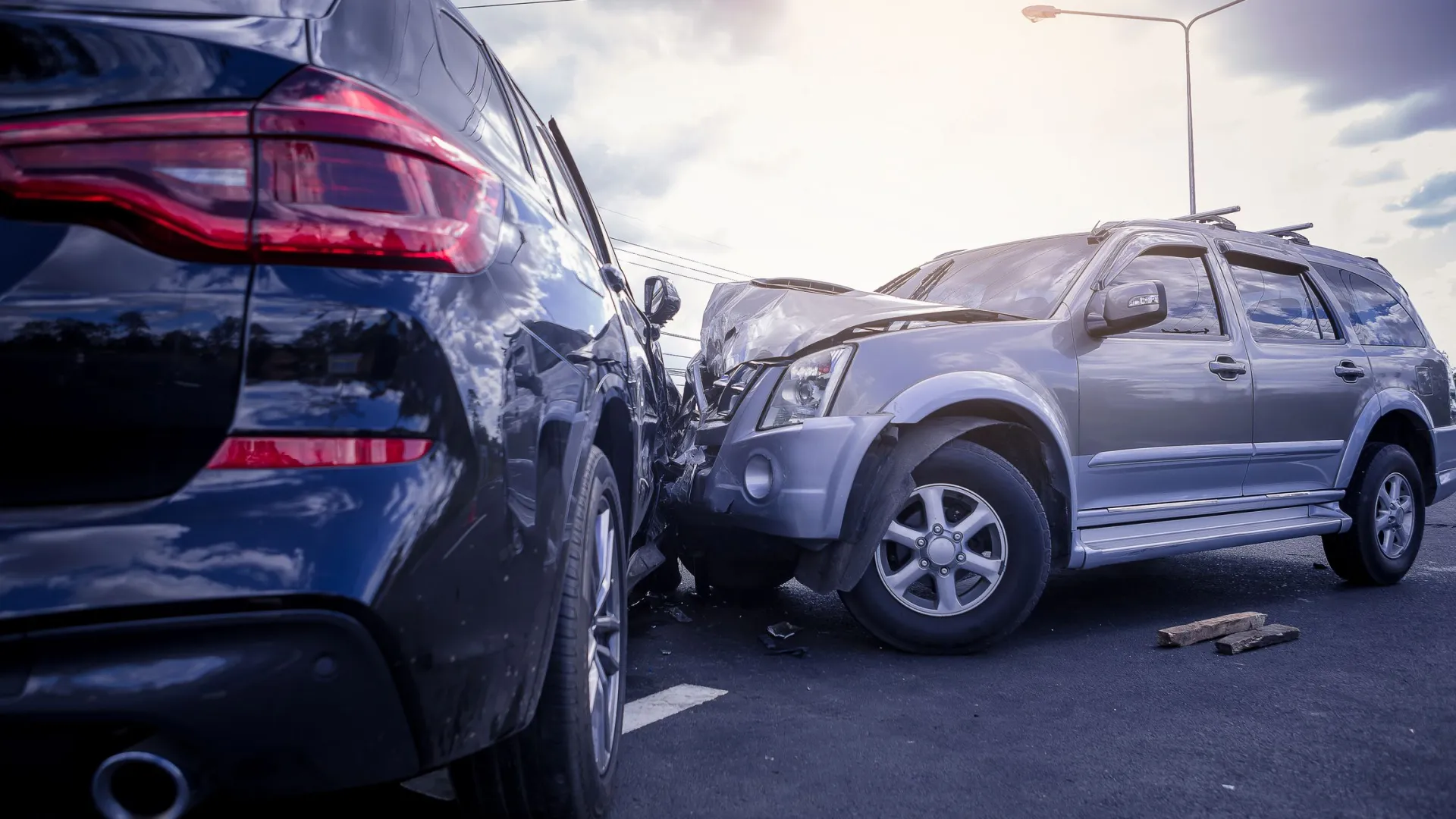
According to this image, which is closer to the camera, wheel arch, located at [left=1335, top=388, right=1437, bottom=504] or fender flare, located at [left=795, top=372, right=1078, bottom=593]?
fender flare, located at [left=795, top=372, right=1078, bottom=593]

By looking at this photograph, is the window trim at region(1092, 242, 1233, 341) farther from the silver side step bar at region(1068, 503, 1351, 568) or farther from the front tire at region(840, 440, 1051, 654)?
the front tire at region(840, 440, 1051, 654)

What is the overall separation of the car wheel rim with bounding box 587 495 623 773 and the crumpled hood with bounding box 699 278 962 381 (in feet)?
6.37

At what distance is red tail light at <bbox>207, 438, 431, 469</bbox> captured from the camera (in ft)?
4.43

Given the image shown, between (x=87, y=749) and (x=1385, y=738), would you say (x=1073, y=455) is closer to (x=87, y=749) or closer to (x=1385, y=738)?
(x=1385, y=738)

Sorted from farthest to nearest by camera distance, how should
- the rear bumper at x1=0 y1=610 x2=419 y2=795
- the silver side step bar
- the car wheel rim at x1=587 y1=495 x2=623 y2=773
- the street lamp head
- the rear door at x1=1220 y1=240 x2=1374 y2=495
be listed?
the street lamp head → the rear door at x1=1220 y1=240 x2=1374 y2=495 → the silver side step bar → the car wheel rim at x1=587 y1=495 x2=623 y2=773 → the rear bumper at x1=0 y1=610 x2=419 y2=795

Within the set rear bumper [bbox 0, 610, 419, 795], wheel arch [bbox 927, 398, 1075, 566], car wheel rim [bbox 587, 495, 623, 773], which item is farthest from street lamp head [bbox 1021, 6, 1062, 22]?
rear bumper [bbox 0, 610, 419, 795]

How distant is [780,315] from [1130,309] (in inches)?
56.4

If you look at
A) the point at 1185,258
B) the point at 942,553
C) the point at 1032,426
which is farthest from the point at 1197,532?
the point at 942,553

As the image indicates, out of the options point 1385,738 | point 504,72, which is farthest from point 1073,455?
point 504,72

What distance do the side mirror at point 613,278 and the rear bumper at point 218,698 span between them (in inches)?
63.1

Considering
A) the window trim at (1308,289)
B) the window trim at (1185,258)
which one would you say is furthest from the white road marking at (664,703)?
the window trim at (1308,289)

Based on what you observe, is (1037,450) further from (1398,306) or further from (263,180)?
(1398,306)

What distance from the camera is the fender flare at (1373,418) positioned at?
5727mm

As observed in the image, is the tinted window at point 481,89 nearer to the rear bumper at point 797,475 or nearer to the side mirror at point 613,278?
the side mirror at point 613,278
